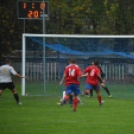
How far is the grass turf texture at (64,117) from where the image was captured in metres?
17.8

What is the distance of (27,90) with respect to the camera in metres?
31.9

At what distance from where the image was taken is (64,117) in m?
21.2

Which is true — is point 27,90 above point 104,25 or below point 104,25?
below

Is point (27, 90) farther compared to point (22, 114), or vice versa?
point (27, 90)

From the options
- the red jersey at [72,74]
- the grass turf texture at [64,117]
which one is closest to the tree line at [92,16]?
the grass turf texture at [64,117]

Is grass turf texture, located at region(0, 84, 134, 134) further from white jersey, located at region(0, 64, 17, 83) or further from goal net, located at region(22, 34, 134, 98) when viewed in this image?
goal net, located at region(22, 34, 134, 98)

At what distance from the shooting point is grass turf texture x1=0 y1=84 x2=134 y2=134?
17.8 metres

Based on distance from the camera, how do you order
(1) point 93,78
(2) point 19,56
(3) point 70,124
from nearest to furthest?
(3) point 70,124 < (1) point 93,78 < (2) point 19,56

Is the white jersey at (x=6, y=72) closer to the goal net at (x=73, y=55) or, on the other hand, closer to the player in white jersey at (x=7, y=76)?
the player in white jersey at (x=7, y=76)

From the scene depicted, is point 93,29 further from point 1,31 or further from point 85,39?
point 85,39

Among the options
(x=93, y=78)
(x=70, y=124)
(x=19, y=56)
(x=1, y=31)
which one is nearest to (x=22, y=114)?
(x=70, y=124)

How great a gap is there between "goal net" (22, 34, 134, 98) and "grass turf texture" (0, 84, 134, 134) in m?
2.05

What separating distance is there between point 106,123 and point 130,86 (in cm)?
1208

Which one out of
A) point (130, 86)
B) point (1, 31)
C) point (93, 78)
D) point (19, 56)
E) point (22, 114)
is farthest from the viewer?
point (19, 56)
